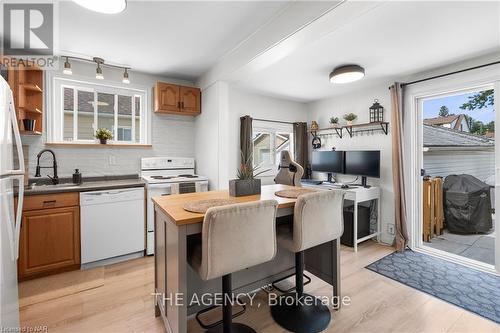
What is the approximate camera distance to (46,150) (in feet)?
9.17

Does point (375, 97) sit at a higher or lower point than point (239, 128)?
higher

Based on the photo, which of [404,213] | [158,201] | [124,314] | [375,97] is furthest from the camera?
[375,97]

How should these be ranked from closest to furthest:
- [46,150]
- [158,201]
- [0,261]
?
[0,261]
[158,201]
[46,150]

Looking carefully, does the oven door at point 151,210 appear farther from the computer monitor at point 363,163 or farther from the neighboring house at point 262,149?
the computer monitor at point 363,163

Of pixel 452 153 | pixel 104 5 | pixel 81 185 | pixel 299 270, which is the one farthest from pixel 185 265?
pixel 452 153

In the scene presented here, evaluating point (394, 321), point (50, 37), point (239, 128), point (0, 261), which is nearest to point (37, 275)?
point (0, 261)

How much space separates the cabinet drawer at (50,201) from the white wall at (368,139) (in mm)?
3833

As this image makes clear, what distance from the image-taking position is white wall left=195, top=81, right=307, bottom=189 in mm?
3193

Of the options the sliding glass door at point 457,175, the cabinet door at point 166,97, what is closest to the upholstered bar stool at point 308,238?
the sliding glass door at point 457,175

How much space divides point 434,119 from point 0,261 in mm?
4412

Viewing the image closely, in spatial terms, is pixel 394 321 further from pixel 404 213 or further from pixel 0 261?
pixel 0 261

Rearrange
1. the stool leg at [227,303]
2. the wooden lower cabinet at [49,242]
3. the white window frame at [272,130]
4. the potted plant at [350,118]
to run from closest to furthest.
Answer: the stool leg at [227,303], the wooden lower cabinet at [49,242], the potted plant at [350,118], the white window frame at [272,130]

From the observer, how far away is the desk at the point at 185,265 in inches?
51.2

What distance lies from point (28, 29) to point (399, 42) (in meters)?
3.66
